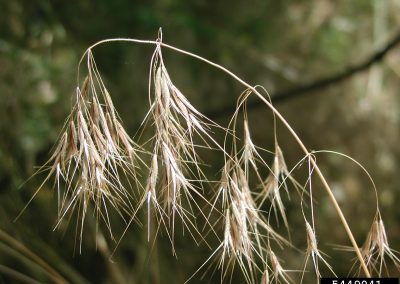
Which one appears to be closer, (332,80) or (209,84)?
(332,80)

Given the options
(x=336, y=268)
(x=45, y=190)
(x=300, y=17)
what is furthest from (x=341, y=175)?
(x=45, y=190)

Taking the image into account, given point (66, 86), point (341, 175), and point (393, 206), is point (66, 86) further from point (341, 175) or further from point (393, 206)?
point (393, 206)

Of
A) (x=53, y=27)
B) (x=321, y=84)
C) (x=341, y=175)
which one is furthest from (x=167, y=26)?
(x=341, y=175)

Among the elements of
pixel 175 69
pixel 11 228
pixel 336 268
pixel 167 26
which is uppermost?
pixel 167 26

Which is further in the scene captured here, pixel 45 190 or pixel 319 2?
pixel 319 2

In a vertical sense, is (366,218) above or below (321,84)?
below

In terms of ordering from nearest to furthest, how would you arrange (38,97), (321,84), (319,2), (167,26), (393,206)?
1. (321,84)
2. (38,97)
3. (167,26)
4. (393,206)
5. (319,2)

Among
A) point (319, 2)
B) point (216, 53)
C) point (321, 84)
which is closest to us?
point (321, 84)
